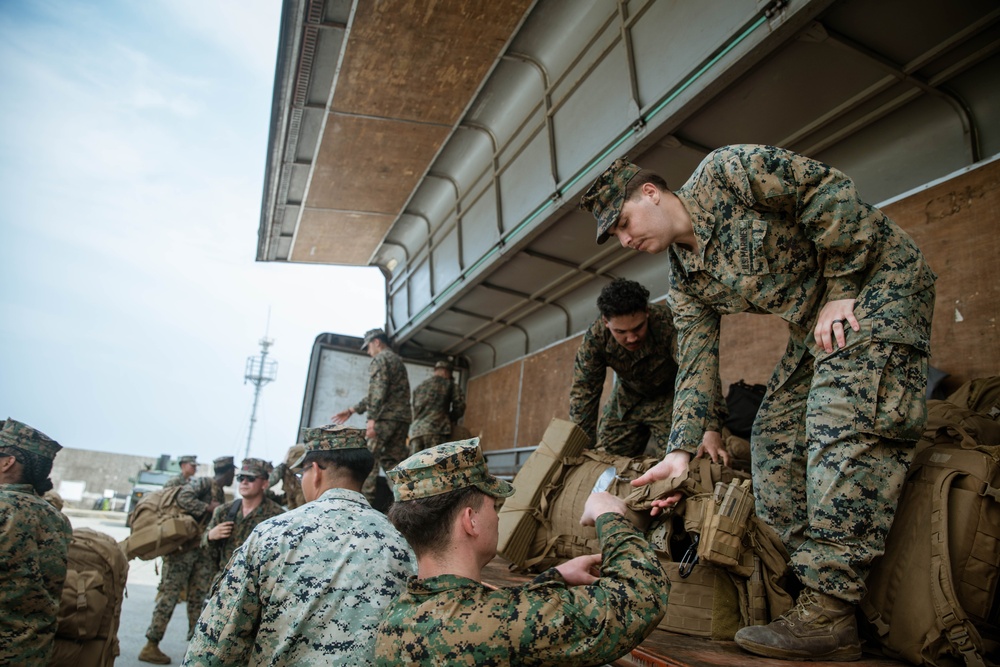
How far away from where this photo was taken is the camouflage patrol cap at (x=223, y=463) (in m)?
6.73

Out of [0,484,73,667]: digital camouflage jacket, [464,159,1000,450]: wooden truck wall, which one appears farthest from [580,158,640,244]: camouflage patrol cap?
[0,484,73,667]: digital camouflage jacket

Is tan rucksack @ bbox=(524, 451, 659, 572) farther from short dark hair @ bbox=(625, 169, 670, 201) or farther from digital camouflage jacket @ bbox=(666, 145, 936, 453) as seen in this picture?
short dark hair @ bbox=(625, 169, 670, 201)

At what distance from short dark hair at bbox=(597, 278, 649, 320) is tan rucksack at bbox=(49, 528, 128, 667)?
9.17 ft

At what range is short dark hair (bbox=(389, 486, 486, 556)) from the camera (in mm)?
1432

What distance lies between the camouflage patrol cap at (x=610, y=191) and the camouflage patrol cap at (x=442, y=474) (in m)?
0.90

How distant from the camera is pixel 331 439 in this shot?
251 centimetres

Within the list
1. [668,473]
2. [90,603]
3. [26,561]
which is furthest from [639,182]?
[90,603]

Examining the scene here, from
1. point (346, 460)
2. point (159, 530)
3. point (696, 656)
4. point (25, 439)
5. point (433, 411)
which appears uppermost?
point (433, 411)

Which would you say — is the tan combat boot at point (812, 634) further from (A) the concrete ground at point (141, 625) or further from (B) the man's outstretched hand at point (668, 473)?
(A) the concrete ground at point (141, 625)

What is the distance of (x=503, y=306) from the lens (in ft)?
20.9

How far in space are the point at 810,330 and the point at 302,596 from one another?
5.23ft

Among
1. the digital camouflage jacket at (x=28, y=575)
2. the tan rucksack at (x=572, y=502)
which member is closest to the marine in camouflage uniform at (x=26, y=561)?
the digital camouflage jacket at (x=28, y=575)

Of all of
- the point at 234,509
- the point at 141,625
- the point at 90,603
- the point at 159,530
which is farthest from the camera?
the point at 141,625

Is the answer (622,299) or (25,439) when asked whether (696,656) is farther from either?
(25,439)
